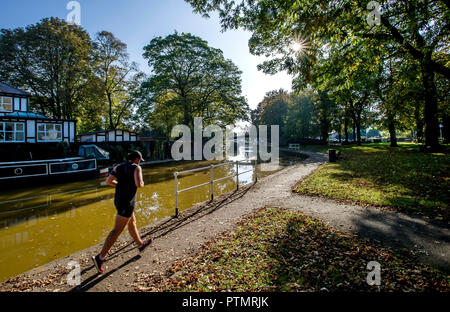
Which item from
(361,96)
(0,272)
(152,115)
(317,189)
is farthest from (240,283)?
(361,96)

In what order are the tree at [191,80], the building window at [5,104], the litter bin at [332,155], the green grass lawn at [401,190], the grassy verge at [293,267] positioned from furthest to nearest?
the tree at [191,80]
the building window at [5,104]
the litter bin at [332,155]
the green grass lawn at [401,190]
the grassy verge at [293,267]

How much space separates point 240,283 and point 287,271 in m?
0.79

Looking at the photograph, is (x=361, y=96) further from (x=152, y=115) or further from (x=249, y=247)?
(x=249, y=247)

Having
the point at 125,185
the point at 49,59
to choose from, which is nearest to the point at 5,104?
the point at 49,59

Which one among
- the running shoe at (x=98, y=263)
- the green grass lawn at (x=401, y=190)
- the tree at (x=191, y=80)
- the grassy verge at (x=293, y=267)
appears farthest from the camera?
the tree at (x=191, y=80)

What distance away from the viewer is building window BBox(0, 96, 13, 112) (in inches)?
901

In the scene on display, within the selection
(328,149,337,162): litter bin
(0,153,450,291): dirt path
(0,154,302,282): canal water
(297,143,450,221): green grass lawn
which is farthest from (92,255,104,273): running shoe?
(328,149,337,162): litter bin

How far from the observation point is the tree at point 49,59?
24.7 meters

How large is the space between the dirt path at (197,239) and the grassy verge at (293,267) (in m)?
0.39

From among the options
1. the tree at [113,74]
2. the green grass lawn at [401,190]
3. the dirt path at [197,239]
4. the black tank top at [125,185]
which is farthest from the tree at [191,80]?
the black tank top at [125,185]

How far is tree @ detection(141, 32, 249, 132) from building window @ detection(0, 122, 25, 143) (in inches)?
489

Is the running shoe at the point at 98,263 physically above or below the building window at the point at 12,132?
below

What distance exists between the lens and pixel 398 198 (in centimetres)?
675

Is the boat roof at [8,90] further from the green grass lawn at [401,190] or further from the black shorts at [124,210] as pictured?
the green grass lawn at [401,190]
